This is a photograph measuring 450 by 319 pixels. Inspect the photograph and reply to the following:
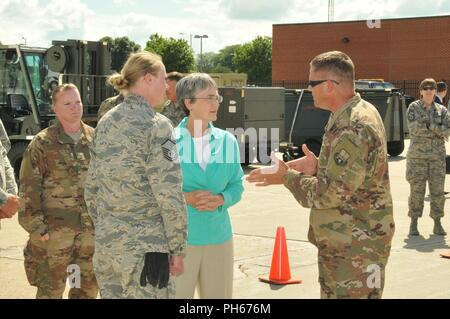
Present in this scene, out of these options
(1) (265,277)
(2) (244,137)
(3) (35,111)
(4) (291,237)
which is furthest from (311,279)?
(2) (244,137)

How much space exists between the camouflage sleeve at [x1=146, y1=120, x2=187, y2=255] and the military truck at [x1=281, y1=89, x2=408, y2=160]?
15113 millimetres

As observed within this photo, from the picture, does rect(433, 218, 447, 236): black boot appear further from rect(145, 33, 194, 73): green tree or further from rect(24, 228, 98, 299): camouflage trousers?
rect(145, 33, 194, 73): green tree

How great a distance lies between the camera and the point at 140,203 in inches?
155

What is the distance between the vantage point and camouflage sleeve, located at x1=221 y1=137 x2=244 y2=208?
4.85 m

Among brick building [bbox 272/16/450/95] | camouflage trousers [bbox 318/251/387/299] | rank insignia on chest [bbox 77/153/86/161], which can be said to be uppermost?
brick building [bbox 272/16/450/95]

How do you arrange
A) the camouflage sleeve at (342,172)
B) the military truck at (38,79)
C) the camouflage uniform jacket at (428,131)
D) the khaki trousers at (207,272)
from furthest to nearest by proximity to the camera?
the military truck at (38,79), the camouflage uniform jacket at (428,131), the khaki trousers at (207,272), the camouflage sleeve at (342,172)

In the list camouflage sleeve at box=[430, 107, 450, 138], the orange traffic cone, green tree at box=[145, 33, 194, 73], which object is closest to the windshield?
camouflage sleeve at box=[430, 107, 450, 138]

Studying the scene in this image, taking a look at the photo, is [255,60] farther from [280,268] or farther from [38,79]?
[280,268]

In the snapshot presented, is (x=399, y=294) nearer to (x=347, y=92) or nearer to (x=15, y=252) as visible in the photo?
(x=347, y=92)

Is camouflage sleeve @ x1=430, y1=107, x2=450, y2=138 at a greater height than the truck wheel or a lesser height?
greater

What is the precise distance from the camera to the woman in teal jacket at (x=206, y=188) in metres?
4.78

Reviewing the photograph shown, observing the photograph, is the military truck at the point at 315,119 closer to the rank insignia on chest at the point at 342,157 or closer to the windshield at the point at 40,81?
the windshield at the point at 40,81

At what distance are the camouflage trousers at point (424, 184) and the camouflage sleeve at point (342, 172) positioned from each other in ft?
21.0

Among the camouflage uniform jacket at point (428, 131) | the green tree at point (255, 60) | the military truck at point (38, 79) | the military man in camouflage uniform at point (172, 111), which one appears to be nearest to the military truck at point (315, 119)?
the military truck at point (38, 79)
